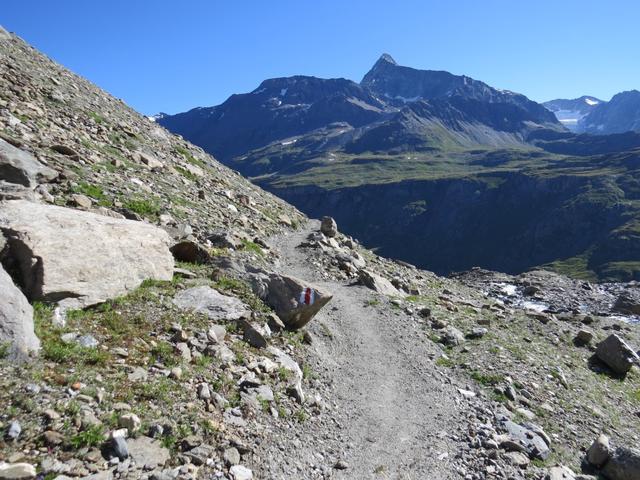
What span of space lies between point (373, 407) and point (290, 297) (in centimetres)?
545

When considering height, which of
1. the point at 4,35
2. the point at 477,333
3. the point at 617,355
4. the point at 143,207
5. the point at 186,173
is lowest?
the point at 617,355

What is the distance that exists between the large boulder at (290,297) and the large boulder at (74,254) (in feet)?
13.0

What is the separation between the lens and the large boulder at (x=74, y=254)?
Result: 13516mm

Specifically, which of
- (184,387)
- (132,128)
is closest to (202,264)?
(184,387)

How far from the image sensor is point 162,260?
18.0 meters

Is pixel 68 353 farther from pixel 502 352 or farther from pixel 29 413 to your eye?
pixel 502 352

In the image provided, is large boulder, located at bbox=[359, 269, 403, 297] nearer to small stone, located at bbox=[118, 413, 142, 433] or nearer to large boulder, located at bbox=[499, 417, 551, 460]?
large boulder, located at bbox=[499, 417, 551, 460]

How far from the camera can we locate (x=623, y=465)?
15.3 m

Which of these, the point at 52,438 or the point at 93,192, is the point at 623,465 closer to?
the point at 52,438

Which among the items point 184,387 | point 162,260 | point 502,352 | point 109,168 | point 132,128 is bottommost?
point 502,352

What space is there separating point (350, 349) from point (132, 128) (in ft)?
A: 117

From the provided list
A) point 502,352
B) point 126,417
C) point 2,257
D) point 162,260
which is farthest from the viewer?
point 502,352

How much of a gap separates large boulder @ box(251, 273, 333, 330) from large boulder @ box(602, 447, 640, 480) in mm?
11310

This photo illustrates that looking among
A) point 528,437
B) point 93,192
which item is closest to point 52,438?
point 528,437
